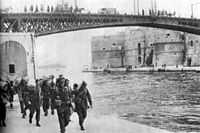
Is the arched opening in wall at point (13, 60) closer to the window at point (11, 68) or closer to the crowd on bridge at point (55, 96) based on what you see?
the window at point (11, 68)

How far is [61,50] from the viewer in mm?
5297

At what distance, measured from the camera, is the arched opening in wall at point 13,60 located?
449 cm

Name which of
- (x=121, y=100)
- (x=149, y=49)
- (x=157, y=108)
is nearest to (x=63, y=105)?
(x=157, y=108)

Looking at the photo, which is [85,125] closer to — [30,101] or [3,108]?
[30,101]

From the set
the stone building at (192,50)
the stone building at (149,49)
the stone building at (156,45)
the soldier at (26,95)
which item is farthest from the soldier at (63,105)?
the stone building at (192,50)

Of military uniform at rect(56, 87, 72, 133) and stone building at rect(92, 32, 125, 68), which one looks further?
stone building at rect(92, 32, 125, 68)

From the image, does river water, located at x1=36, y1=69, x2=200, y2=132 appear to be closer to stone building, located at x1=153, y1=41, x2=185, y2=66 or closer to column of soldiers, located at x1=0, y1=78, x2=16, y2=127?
column of soldiers, located at x1=0, y1=78, x2=16, y2=127

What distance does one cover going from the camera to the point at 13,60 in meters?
4.73

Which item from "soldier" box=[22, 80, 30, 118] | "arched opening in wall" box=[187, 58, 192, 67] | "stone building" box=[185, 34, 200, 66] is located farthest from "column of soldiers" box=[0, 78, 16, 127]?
"stone building" box=[185, 34, 200, 66]

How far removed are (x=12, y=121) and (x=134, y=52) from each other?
23.1m

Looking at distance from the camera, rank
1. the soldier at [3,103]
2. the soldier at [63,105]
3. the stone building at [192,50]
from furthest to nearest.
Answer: the stone building at [192,50], the soldier at [63,105], the soldier at [3,103]

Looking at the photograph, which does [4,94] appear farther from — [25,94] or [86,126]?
[86,126]

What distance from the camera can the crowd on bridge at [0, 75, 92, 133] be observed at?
444cm

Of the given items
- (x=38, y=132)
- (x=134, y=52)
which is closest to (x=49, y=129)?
(x=38, y=132)
